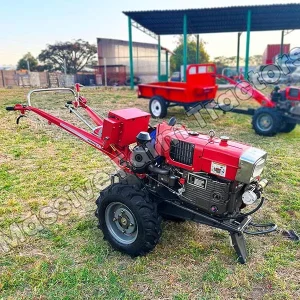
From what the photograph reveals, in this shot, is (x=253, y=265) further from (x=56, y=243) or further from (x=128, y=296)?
(x=56, y=243)

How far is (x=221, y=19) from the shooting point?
18969 millimetres

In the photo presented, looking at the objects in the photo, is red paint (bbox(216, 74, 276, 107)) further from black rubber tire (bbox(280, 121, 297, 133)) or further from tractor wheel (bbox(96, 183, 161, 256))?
tractor wheel (bbox(96, 183, 161, 256))

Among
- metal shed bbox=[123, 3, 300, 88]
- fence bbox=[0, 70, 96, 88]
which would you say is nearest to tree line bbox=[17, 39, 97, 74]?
fence bbox=[0, 70, 96, 88]

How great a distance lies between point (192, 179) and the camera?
9.50 ft

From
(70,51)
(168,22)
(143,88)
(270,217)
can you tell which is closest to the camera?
(270,217)

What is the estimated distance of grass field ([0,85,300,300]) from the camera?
265 centimetres

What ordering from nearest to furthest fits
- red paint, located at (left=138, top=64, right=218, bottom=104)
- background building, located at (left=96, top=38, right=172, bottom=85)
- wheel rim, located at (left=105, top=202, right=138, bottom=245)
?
wheel rim, located at (left=105, top=202, right=138, bottom=245)
red paint, located at (left=138, top=64, right=218, bottom=104)
background building, located at (left=96, top=38, right=172, bottom=85)

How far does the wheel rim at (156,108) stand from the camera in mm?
9809

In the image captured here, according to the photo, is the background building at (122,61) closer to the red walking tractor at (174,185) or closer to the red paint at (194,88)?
the red paint at (194,88)

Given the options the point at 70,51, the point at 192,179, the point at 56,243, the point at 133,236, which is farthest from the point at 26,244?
the point at 70,51

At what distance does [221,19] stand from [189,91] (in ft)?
39.6

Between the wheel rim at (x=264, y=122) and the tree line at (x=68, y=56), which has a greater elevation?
the tree line at (x=68, y=56)

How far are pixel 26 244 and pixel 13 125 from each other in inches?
230

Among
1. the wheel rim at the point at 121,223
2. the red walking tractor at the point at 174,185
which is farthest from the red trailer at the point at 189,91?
the wheel rim at the point at 121,223
